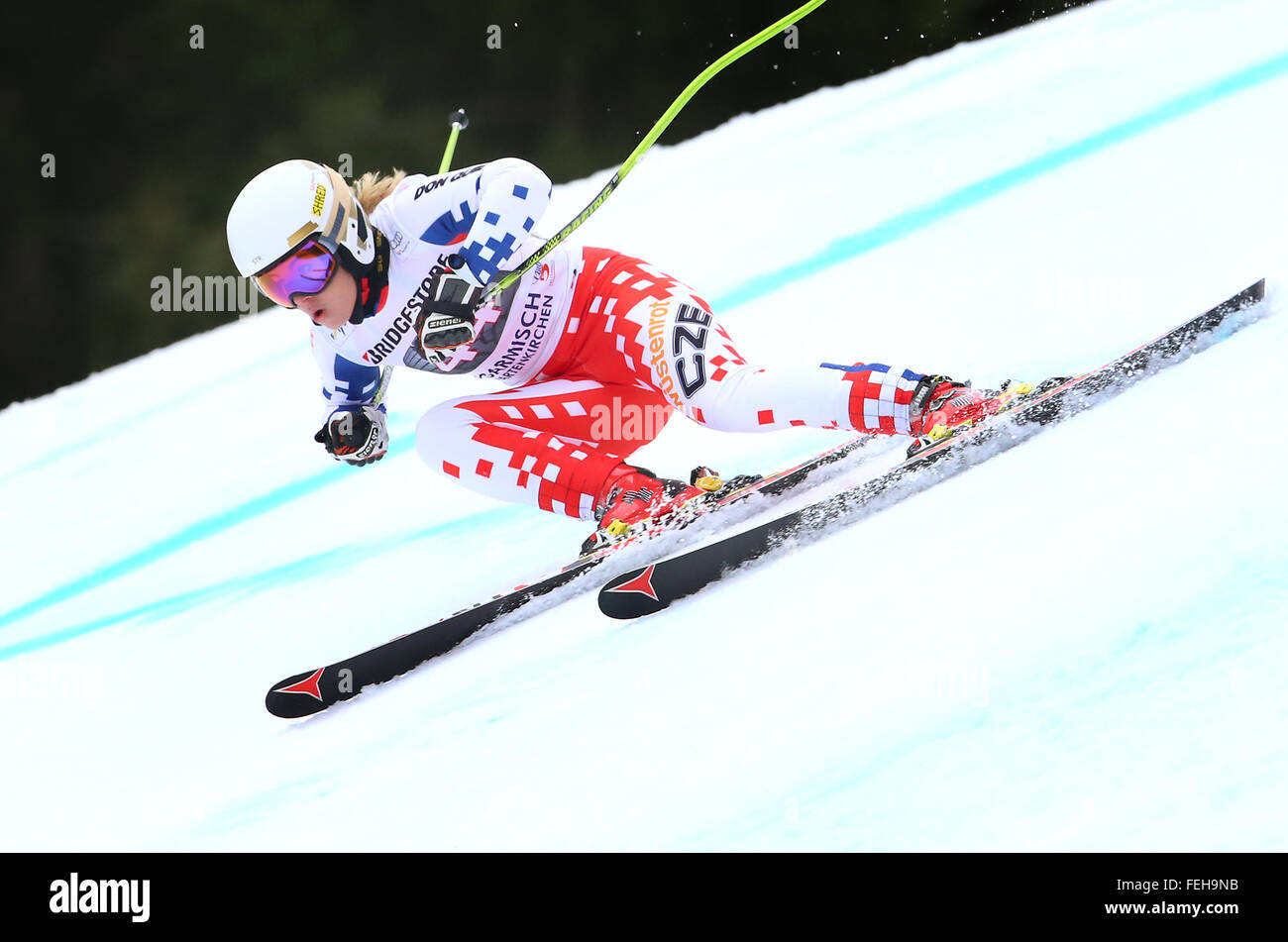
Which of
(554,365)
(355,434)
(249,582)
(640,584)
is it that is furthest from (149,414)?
(640,584)

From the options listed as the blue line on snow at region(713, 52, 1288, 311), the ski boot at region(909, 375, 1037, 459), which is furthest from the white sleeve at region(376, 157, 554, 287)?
the blue line on snow at region(713, 52, 1288, 311)

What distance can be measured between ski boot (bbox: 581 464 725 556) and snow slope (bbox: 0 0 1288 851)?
154 millimetres

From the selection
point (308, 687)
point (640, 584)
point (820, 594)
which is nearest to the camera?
point (820, 594)

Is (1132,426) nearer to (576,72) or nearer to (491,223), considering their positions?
(491,223)

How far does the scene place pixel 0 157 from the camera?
6.07m

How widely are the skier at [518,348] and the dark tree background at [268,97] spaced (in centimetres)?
409

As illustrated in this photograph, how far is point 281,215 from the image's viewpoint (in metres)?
2.11

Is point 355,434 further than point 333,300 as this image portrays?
Yes

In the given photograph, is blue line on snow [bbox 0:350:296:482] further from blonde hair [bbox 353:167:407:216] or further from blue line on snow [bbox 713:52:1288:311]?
blonde hair [bbox 353:167:407:216]

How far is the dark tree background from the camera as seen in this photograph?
613 centimetres

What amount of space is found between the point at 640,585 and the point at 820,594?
0.97 feet

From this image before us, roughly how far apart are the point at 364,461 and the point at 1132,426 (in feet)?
4.65

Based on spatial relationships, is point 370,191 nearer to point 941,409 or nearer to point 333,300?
point 333,300

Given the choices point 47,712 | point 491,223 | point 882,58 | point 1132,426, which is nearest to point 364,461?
point 491,223
